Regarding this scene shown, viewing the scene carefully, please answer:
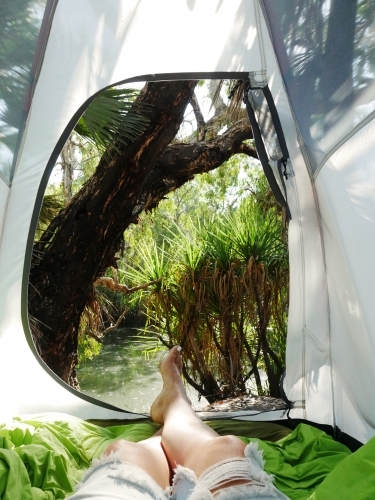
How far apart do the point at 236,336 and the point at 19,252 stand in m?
2.78

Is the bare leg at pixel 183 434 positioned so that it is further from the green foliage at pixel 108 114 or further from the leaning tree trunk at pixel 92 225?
the leaning tree trunk at pixel 92 225

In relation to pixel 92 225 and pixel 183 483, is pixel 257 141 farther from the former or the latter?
pixel 92 225

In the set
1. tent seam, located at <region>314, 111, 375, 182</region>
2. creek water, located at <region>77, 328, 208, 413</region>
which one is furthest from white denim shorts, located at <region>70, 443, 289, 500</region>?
creek water, located at <region>77, 328, 208, 413</region>

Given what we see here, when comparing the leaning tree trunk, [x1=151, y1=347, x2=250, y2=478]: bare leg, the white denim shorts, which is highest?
the leaning tree trunk

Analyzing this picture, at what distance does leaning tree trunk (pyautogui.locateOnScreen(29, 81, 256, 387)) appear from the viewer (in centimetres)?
295

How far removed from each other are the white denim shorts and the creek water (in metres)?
5.84

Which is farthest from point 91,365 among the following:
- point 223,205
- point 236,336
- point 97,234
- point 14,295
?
point 14,295

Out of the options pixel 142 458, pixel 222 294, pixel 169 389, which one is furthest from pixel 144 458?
pixel 222 294

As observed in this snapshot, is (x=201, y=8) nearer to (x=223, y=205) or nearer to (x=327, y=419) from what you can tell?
(x=327, y=419)

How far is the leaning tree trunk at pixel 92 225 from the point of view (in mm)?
2945

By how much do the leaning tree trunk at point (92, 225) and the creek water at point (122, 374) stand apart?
3870 millimetres

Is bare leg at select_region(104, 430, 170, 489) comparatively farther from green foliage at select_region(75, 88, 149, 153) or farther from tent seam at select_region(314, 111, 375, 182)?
green foliage at select_region(75, 88, 149, 153)

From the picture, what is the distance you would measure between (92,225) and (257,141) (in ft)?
4.47

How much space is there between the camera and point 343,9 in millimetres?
1347
